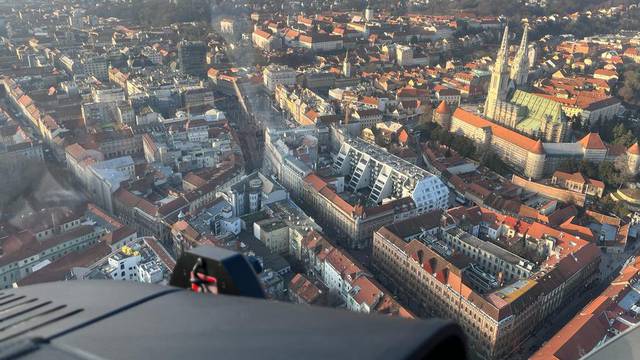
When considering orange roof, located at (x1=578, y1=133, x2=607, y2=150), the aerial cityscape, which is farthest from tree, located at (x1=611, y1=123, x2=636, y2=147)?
orange roof, located at (x1=578, y1=133, x2=607, y2=150)

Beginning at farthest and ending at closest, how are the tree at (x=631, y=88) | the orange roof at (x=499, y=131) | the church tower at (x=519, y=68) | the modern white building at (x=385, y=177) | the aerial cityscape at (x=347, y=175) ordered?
the tree at (x=631, y=88), the church tower at (x=519, y=68), the orange roof at (x=499, y=131), the modern white building at (x=385, y=177), the aerial cityscape at (x=347, y=175)

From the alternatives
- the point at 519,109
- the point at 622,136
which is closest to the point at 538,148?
the point at 519,109

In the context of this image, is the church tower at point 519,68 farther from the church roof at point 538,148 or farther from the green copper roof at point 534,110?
the church roof at point 538,148

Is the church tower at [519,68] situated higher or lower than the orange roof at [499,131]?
higher

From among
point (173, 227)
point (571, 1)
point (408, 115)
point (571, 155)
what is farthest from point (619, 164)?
point (571, 1)

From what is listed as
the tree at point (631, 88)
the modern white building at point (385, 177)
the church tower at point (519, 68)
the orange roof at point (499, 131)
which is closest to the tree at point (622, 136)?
the orange roof at point (499, 131)

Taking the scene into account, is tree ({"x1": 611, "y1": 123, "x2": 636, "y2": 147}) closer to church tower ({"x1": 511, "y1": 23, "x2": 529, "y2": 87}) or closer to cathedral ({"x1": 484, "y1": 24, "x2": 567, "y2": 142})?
cathedral ({"x1": 484, "y1": 24, "x2": 567, "y2": 142})

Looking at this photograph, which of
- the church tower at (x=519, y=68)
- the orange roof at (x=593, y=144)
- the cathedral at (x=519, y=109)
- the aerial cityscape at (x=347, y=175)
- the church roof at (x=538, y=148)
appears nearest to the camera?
the aerial cityscape at (x=347, y=175)

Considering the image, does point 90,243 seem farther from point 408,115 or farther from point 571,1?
point 571,1
